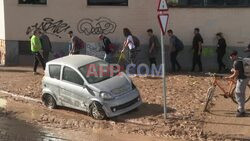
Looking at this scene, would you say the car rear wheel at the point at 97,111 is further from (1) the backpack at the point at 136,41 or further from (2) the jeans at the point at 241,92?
(1) the backpack at the point at 136,41

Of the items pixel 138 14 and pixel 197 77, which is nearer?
pixel 197 77

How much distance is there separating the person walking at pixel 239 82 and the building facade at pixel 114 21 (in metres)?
6.72

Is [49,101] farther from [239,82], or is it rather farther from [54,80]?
[239,82]

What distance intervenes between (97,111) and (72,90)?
3.74 feet

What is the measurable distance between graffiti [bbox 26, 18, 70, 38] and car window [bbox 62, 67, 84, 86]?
22.5 feet

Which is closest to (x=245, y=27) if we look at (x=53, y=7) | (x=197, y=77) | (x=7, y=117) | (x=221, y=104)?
(x=197, y=77)

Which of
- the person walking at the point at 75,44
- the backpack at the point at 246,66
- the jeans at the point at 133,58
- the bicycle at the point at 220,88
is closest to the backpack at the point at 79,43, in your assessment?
the person walking at the point at 75,44

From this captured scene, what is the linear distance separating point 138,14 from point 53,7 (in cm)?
381

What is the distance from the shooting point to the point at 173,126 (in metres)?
13.5

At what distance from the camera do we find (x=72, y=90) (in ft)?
49.8

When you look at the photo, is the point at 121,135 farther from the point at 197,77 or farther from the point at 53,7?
the point at 53,7

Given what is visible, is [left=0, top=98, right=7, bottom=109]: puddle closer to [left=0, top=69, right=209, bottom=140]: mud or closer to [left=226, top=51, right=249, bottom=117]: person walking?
[left=0, top=69, right=209, bottom=140]: mud

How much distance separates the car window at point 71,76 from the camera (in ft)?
49.5

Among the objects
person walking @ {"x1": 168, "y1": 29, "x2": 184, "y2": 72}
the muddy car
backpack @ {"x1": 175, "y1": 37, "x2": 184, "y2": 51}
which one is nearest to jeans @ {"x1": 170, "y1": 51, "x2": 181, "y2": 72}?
person walking @ {"x1": 168, "y1": 29, "x2": 184, "y2": 72}
